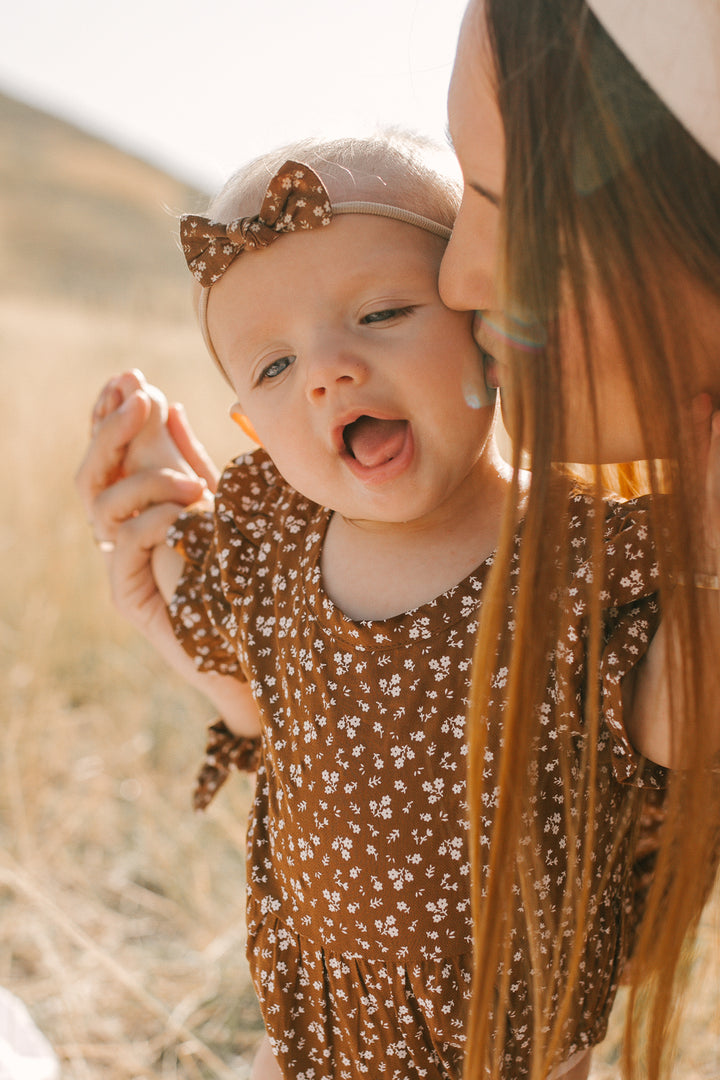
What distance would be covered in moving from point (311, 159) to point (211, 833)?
2.19 metres

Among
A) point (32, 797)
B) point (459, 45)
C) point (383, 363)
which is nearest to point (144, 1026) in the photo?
point (32, 797)

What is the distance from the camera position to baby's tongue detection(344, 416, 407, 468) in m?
1.16

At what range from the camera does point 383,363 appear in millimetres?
1158

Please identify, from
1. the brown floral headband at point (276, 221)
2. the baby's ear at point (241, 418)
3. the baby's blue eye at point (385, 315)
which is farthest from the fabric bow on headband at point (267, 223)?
the baby's ear at point (241, 418)

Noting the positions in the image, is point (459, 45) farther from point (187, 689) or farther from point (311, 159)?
point (187, 689)

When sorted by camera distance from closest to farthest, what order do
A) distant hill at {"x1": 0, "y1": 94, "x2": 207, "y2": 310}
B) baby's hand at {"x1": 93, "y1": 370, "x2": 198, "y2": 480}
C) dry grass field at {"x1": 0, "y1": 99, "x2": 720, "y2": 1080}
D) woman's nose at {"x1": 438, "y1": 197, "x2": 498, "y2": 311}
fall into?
woman's nose at {"x1": 438, "y1": 197, "x2": 498, "y2": 311}, baby's hand at {"x1": 93, "y1": 370, "x2": 198, "y2": 480}, dry grass field at {"x1": 0, "y1": 99, "x2": 720, "y2": 1080}, distant hill at {"x1": 0, "y1": 94, "x2": 207, "y2": 310}

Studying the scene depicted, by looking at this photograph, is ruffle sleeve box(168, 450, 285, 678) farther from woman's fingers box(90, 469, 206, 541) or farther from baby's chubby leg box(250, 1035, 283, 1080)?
baby's chubby leg box(250, 1035, 283, 1080)

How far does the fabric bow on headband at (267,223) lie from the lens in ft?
3.90

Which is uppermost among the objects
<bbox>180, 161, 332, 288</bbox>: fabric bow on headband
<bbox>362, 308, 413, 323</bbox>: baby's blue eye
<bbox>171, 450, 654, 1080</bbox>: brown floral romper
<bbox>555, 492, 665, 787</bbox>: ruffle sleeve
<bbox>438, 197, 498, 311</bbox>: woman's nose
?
<bbox>180, 161, 332, 288</bbox>: fabric bow on headband

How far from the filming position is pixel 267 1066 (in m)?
1.44

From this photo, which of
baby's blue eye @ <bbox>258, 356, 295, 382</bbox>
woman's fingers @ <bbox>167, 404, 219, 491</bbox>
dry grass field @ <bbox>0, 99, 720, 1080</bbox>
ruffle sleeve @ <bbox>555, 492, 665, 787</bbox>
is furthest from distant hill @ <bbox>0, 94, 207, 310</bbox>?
ruffle sleeve @ <bbox>555, 492, 665, 787</bbox>

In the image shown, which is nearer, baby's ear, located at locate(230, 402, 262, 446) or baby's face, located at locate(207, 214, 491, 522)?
baby's face, located at locate(207, 214, 491, 522)

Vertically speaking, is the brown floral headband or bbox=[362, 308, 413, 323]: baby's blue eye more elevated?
the brown floral headband

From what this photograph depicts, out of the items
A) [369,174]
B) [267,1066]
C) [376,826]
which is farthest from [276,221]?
[267,1066]
